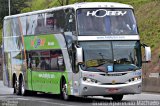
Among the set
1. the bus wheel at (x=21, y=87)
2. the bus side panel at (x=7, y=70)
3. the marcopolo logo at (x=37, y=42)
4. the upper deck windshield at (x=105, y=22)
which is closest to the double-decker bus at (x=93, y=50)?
the upper deck windshield at (x=105, y=22)

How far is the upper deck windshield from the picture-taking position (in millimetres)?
23016

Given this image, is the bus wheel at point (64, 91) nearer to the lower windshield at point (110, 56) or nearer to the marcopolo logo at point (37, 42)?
the lower windshield at point (110, 56)

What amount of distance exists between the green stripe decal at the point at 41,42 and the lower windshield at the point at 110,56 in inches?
101

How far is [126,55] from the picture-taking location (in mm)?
22922

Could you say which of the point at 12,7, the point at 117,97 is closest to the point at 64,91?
the point at 117,97

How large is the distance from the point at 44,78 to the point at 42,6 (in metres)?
71.7

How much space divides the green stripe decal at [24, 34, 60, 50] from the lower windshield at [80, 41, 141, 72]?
257cm

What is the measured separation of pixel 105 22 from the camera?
2331cm

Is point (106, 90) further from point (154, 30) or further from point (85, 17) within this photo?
point (154, 30)

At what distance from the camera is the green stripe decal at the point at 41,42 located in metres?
25.5

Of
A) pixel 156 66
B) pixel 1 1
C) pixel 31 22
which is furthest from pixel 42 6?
pixel 31 22

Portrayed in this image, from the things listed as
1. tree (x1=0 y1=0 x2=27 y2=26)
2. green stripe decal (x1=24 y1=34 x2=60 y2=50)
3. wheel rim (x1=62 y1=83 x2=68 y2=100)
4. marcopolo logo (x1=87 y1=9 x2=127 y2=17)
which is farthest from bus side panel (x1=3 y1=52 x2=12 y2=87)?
tree (x1=0 y1=0 x2=27 y2=26)

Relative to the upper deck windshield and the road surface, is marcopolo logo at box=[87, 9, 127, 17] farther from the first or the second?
the road surface

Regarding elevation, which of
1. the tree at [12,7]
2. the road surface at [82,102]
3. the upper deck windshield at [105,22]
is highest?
the tree at [12,7]
